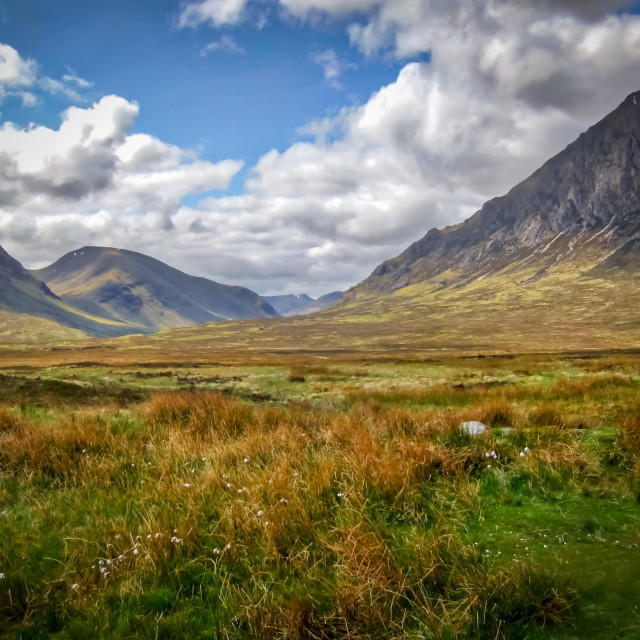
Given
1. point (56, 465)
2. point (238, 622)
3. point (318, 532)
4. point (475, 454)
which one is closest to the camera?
point (238, 622)

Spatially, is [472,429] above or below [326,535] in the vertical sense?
above

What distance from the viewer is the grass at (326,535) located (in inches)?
129

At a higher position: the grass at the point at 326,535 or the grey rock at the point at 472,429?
the grey rock at the point at 472,429

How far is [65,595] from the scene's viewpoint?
379 centimetres

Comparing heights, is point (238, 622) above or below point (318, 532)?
below

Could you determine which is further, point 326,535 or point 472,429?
point 472,429

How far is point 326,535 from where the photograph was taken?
4207mm

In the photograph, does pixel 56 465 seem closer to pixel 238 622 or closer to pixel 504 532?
pixel 238 622

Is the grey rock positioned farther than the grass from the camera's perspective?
Yes

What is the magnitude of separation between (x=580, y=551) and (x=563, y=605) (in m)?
0.90

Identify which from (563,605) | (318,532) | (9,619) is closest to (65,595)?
(9,619)

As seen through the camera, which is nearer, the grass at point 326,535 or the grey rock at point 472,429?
the grass at point 326,535

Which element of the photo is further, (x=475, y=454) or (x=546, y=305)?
(x=546, y=305)

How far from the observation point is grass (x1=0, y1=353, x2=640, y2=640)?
3.27 metres
